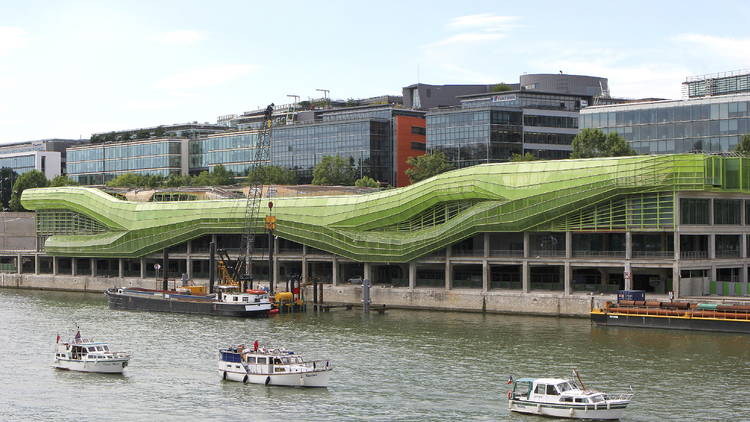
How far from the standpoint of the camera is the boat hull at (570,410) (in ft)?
214

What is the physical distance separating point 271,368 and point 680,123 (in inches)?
4788

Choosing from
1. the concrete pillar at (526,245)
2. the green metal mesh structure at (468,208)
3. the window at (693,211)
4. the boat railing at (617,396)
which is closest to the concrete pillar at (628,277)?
the green metal mesh structure at (468,208)

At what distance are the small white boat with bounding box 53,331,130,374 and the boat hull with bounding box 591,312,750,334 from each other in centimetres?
4758

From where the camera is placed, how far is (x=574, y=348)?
93.8 m

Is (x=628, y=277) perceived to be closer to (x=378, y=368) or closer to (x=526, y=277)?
(x=526, y=277)

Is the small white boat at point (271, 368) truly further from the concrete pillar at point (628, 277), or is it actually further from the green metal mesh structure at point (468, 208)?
the green metal mesh structure at point (468, 208)

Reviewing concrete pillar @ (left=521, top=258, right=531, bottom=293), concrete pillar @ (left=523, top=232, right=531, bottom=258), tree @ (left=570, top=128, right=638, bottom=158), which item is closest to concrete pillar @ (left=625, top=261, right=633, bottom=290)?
concrete pillar @ (left=521, top=258, right=531, bottom=293)

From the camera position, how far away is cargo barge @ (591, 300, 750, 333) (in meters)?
102

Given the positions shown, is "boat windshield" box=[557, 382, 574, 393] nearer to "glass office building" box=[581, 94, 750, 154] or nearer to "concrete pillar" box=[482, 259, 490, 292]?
"concrete pillar" box=[482, 259, 490, 292]

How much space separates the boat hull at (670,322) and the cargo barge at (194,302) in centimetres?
3713

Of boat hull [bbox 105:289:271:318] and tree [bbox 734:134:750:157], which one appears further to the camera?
tree [bbox 734:134:750:157]

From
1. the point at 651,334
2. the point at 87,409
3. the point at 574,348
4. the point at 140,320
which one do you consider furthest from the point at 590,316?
the point at 87,409

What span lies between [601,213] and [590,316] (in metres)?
12.3

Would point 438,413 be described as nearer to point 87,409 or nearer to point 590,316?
point 87,409
